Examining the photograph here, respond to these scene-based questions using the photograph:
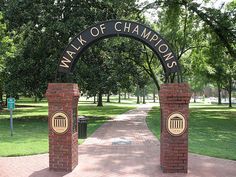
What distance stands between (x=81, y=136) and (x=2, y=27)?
371 inches

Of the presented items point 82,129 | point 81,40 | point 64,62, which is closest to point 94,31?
point 81,40

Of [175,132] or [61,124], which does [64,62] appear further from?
[175,132]

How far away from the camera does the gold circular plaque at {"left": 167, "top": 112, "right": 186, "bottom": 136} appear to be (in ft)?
29.8

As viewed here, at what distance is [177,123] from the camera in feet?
29.9

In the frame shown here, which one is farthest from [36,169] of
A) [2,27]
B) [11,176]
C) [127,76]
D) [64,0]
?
[127,76]

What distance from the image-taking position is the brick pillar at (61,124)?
30.2 feet

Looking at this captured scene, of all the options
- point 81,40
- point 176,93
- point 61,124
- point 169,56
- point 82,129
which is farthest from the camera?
point 82,129

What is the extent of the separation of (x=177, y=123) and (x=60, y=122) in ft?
9.33

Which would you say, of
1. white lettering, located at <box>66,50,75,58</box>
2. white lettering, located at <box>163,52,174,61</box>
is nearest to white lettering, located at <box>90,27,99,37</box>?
white lettering, located at <box>66,50,75,58</box>

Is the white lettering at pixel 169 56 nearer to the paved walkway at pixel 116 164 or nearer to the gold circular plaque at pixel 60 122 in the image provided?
the paved walkway at pixel 116 164

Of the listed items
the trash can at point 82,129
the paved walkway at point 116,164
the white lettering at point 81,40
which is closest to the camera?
the paved walkway at point 116,164

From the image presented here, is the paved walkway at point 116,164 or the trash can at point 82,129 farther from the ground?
the trash can at point 82,129

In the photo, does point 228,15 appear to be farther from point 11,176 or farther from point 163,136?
point 11,176

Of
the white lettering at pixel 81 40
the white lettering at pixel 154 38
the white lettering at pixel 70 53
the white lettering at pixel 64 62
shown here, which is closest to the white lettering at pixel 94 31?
the white lettering at pixel 81 40
